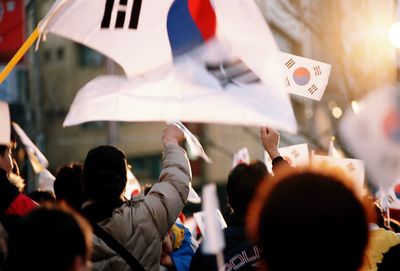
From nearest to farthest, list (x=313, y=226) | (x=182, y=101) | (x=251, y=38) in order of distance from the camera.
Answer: (x=313, y=226), (x=182, y=101), (x=251, y=38)

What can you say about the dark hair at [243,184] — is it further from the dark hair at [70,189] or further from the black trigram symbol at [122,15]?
the dark hair at [70,189]

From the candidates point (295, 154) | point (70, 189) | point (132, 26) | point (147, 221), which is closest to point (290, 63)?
point (295, 154)

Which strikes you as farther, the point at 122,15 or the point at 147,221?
the point at 122,15

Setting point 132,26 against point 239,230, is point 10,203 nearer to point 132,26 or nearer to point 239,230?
point 239,230

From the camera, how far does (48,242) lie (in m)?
2.35

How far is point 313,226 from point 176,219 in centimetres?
176

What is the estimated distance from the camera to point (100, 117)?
370cm

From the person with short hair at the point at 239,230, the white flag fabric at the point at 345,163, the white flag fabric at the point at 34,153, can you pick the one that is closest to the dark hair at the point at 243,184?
the person with short hair at the point at 239,230

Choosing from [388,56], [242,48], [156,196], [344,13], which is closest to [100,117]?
[156,196]

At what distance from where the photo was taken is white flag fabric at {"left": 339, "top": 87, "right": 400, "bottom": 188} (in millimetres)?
3080

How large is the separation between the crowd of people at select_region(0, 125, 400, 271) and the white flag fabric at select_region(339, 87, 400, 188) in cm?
30

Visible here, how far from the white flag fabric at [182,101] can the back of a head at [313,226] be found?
3.94ft

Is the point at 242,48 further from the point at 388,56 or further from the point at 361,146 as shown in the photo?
the point at 388,56

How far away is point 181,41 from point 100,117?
652 millimetres
